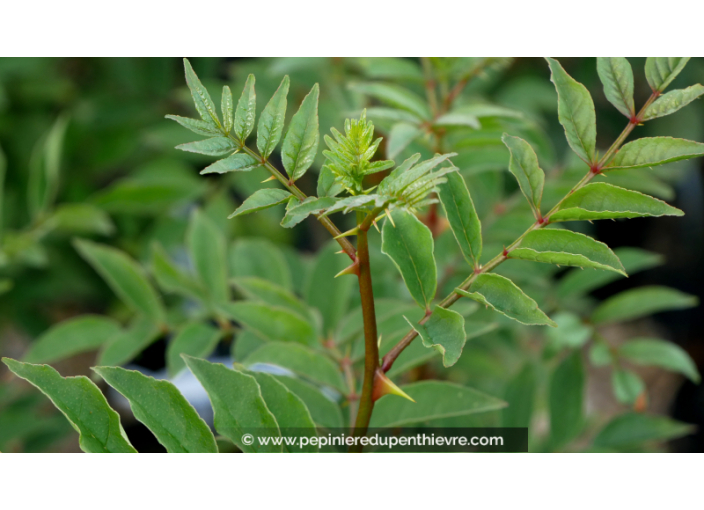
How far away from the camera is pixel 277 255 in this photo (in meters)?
0.68

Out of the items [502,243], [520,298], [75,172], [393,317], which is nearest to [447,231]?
[502,243]

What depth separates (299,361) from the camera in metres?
0.49

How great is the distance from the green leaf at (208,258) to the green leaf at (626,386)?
472 millimetres

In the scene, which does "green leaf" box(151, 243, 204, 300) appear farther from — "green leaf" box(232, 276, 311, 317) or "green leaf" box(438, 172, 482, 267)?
"green leaf" box(438, 172, 482, 267)

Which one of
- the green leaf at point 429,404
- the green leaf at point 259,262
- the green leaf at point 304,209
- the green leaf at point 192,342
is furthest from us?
the green leaf at point 259,262

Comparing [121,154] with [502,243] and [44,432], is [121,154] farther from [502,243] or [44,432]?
[502,243]

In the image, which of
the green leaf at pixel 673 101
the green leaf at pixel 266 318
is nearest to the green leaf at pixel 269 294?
the green leaf at pixel 266 318

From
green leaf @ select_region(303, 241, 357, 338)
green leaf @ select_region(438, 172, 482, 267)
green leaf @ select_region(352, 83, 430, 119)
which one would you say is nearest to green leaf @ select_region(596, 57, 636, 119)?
green leaf @ select_region(438, 172, 482, 267)

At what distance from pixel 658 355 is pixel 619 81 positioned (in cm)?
40

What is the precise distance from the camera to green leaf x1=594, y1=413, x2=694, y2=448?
2.06 ft

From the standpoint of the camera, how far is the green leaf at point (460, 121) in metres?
0.52

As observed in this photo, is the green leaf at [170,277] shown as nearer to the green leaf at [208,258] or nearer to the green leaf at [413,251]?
the green leaf at [208,258]

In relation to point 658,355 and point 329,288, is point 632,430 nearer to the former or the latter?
point 658,355
